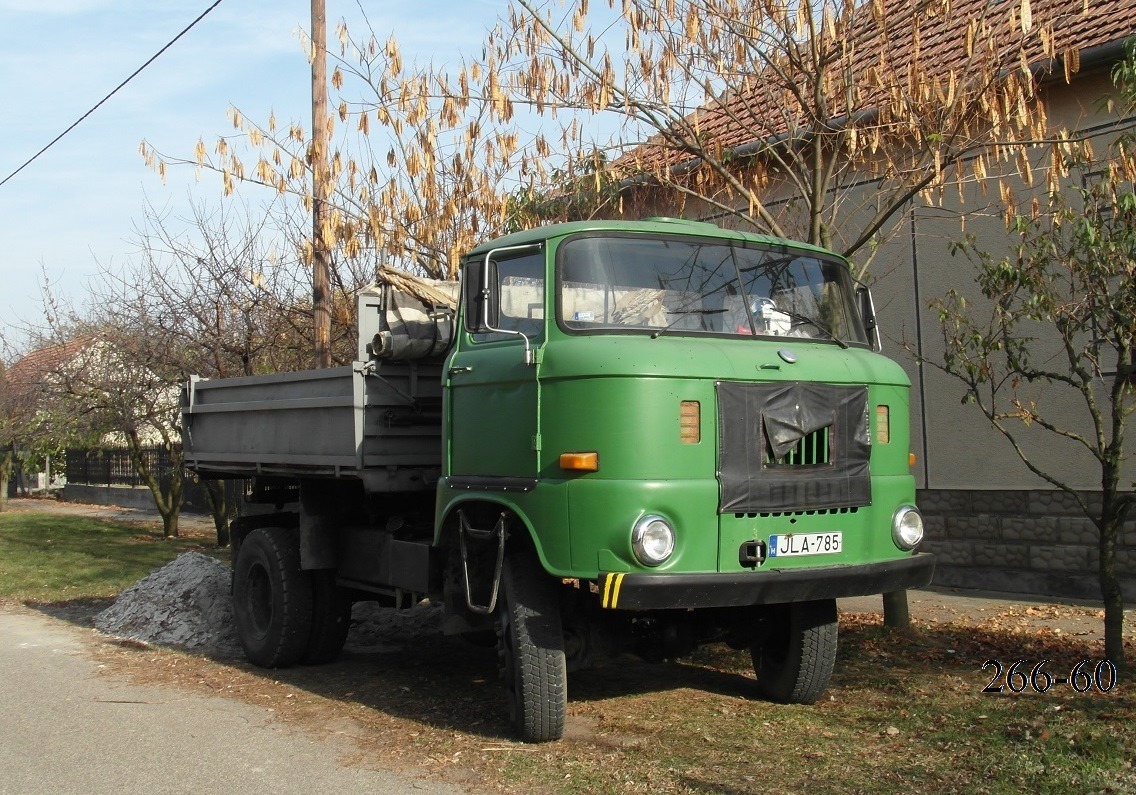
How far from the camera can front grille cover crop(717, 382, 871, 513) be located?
6074 millimetres

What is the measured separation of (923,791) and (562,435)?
7.71ft

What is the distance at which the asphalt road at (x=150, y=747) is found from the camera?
18.7 feet

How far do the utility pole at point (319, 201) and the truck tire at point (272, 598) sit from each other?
12.5ft

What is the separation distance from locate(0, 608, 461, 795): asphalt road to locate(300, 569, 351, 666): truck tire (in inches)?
46.4

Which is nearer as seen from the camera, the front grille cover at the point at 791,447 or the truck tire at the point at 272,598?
the front grille cover at the point at 791,447

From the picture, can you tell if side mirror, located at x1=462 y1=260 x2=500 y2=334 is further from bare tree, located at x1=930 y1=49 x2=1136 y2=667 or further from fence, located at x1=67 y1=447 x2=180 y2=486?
fence, located at x1=67 y1=447 x2=180 y2=486

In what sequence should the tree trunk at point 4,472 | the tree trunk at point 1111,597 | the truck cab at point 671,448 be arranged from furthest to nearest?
the tree trunk at point 4,472 < the tree trunk at point 1111,597 < the truck cab at point 671,448

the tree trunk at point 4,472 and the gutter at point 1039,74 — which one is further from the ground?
the gutter at point 1039,74

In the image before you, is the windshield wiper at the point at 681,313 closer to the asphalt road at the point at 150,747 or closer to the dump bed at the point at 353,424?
the dump bed at the point at 353,424

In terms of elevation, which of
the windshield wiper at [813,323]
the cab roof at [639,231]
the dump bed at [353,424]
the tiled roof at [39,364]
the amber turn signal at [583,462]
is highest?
the tiled roof at [39,364]

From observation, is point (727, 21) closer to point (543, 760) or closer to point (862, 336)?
point (862, 336)

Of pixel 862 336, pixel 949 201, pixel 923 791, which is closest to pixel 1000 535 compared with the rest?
pixel 949 201

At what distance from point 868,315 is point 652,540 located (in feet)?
7.86

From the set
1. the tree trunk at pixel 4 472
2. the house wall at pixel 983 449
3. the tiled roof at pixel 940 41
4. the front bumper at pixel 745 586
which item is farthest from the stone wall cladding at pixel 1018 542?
the tree trunk at pixel 4 472
